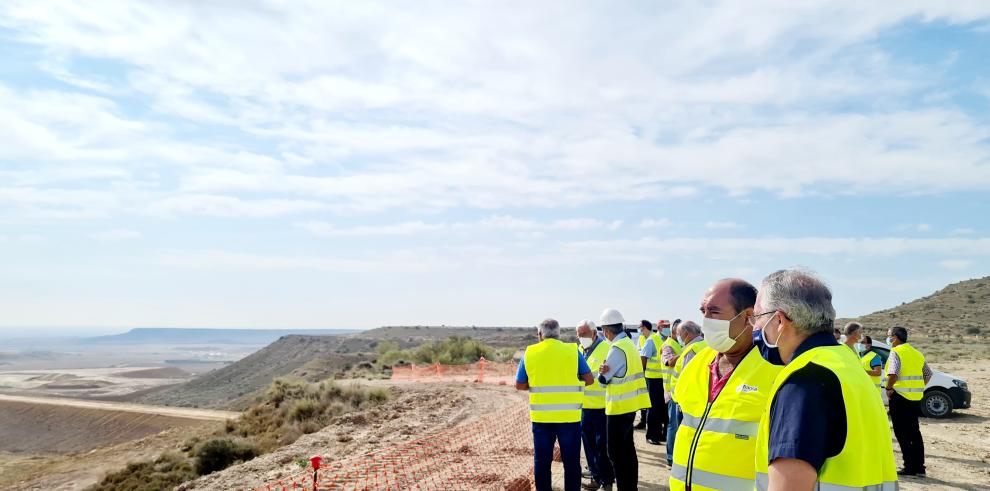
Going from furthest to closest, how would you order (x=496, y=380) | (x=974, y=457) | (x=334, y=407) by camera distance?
(x=496, y=380) → (x=334, y=407) → (x=974, y=457)

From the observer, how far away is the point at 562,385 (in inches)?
272

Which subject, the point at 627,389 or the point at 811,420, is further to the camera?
the point at 627,389

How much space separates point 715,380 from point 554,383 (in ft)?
11.3

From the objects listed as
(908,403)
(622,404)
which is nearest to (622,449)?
(622,404)

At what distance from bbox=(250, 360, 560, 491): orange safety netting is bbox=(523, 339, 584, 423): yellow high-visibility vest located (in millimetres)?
2382

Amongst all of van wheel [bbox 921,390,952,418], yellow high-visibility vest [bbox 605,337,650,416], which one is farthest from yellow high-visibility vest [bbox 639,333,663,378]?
van wheel [bbox 921,390,952,418]

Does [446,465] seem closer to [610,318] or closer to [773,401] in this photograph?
[610,318]

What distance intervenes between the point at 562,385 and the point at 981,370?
25.2 meters

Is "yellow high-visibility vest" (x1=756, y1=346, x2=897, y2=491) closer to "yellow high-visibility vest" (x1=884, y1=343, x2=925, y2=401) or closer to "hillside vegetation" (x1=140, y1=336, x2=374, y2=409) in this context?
"yellow high-visibility vest" (x1=884, y1=343, x2=925, y2=401)

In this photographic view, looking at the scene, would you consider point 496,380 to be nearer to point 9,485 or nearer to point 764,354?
point 9,485

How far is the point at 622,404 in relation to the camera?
7.15 meters

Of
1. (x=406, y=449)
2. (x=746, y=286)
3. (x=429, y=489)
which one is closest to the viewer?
(x=746, y=286)

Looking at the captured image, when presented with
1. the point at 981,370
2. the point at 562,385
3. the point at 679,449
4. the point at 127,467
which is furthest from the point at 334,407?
the point at 981,370

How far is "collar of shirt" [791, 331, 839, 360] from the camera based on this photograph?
2.57 m
